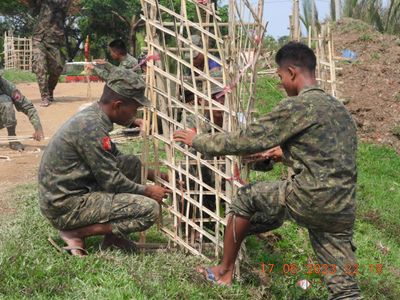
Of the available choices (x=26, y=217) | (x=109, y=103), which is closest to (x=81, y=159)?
(x=109, y=103)

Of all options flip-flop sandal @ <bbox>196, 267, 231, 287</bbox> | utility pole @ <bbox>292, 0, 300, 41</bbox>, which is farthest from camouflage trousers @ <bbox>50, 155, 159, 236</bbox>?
utility pole @ <bbox>292, 0, 300, 41</bbox>

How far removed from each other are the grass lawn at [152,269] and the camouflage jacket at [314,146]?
2.74 ft

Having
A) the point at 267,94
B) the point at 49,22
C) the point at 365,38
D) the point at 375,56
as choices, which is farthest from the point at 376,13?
the point at 49,22

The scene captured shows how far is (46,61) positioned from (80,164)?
8531 mm

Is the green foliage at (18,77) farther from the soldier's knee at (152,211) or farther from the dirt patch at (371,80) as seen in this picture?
the soldier's knee at (152,211)

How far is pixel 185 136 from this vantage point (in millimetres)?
4020

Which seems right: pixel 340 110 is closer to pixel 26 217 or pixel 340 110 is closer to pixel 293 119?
pixel 293 119

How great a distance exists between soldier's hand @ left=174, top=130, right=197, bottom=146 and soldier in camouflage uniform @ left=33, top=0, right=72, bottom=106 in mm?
8705

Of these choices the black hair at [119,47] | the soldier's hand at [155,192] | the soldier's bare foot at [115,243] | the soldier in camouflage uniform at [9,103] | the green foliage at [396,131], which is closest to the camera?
the soldier's hand at [155,192]

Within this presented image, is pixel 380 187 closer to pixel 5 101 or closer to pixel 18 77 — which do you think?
pixel 5 101

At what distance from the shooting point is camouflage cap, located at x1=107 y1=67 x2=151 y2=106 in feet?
13.6

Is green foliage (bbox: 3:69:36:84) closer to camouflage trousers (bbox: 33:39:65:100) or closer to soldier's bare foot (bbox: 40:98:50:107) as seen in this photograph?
soldier's bare foot (bbox: 40:98:50:107)

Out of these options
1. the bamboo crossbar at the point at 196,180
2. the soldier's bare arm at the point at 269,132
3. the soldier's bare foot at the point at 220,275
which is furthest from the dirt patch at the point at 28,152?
the soldier's bare arm at the point at 269,132

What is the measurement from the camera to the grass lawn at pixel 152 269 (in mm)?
3645
